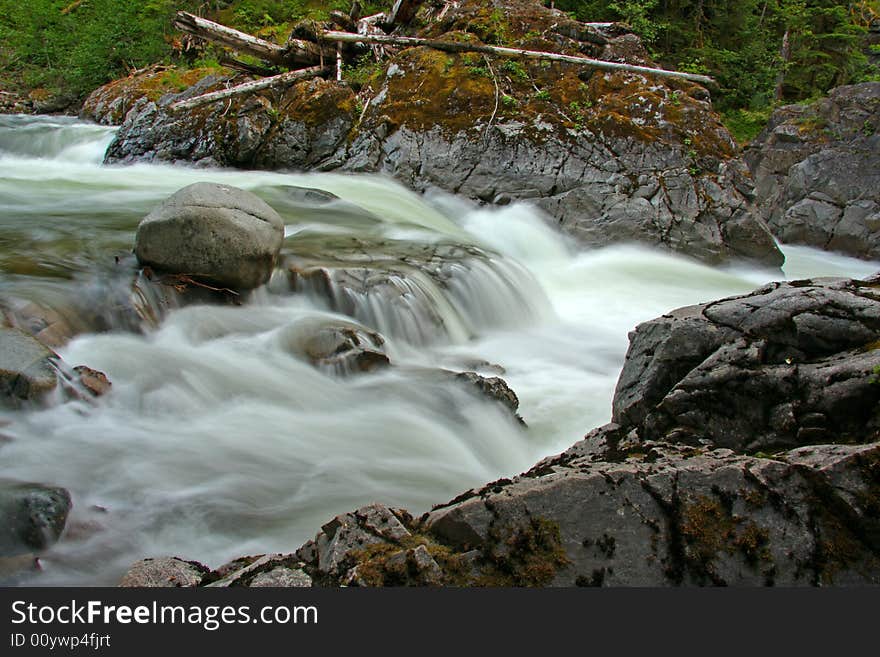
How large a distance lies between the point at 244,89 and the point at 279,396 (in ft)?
27.3

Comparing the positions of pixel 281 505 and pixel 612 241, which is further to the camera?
pixel 612 241

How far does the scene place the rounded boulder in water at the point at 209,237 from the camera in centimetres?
539

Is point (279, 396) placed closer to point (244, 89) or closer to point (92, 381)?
point (92, 381)

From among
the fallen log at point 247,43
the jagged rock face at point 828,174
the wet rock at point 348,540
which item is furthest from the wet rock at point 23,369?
the jagged rock face at point 828,174

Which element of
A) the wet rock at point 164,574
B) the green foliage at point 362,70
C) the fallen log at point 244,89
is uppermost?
the green foliage at point 362,70

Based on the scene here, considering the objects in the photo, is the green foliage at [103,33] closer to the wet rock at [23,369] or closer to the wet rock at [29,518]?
the wet rock at [23,369]

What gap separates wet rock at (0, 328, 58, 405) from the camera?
12.5 ft

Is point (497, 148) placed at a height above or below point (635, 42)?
below

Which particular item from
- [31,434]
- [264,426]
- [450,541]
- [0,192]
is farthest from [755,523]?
[0,192]

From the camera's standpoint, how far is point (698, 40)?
18.9 m

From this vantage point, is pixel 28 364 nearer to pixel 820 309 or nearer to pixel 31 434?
pixel 31 434

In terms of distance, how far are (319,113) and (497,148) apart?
3.30 metres

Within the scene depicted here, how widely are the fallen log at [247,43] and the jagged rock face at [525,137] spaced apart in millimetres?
1277

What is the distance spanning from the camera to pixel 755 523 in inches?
86.7
